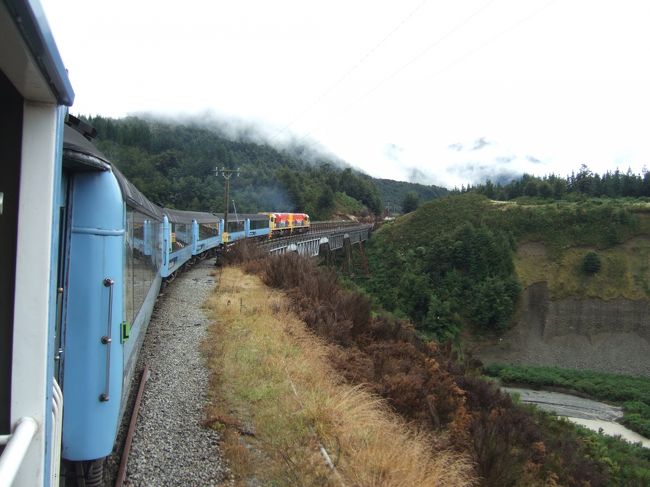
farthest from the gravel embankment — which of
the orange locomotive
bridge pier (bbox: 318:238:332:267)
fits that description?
bridge pier (bbox: 318:238:332:267)

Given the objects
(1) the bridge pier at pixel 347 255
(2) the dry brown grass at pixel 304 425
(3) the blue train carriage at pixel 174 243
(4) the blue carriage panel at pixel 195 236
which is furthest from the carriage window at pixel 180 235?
(1) the bridge pier at pixel 347 255

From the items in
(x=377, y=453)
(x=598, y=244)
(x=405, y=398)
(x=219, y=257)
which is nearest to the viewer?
(x=377, y=453)

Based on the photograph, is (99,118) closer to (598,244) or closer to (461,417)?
(598,244)

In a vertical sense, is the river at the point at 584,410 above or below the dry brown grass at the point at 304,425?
below

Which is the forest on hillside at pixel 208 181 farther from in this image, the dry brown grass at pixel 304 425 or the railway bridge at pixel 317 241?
the dry brown grass at pixel 304 425

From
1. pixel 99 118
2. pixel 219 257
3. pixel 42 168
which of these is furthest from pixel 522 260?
pixel 99 118

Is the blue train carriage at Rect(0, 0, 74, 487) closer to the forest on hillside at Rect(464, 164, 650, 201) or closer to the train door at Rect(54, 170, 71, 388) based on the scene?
the train door at Rect(54, 170, 71, 388)

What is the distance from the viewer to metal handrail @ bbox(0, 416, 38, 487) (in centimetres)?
127

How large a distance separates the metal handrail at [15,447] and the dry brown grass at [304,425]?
3513 mm

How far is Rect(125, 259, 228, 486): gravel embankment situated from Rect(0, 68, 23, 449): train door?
3436 mm

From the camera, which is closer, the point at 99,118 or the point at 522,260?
the point at 522,260

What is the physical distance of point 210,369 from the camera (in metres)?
7.82

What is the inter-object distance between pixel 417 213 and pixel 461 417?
2562 inches

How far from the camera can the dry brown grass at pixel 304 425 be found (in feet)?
15.7
